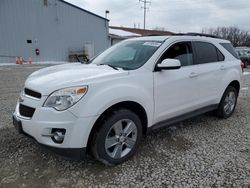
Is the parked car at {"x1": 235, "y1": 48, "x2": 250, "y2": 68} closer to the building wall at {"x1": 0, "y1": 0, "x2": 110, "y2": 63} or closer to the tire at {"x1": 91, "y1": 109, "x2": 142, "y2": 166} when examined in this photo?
the building wall at {"x1": 0, "y1": 0, "x2": 110, "y2": 63}

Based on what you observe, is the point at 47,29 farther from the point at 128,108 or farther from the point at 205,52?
the point at 128,108

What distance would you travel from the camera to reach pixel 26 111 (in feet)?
9.04

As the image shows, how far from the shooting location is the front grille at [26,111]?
2667mm

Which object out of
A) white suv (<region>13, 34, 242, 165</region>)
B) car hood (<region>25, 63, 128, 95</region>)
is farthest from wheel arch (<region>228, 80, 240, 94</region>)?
car hood (<region>25, 63, 128, 95</region>)

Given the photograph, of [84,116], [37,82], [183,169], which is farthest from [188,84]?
[37,82]

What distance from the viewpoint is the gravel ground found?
2.67m

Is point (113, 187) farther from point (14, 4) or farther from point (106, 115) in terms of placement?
point (14, 4)

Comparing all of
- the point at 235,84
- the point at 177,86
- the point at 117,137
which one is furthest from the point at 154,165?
the point at 235,84

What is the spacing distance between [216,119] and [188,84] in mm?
1599

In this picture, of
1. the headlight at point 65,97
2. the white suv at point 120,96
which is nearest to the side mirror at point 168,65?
the white suv at point 120,96

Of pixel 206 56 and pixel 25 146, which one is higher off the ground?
pixel 206 56

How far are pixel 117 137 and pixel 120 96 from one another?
1.85ft

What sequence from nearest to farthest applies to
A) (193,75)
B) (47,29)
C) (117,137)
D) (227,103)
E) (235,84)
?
(117,137), (193,75), (227,103), (235,84), (47,29)

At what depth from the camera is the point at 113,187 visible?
257cm
